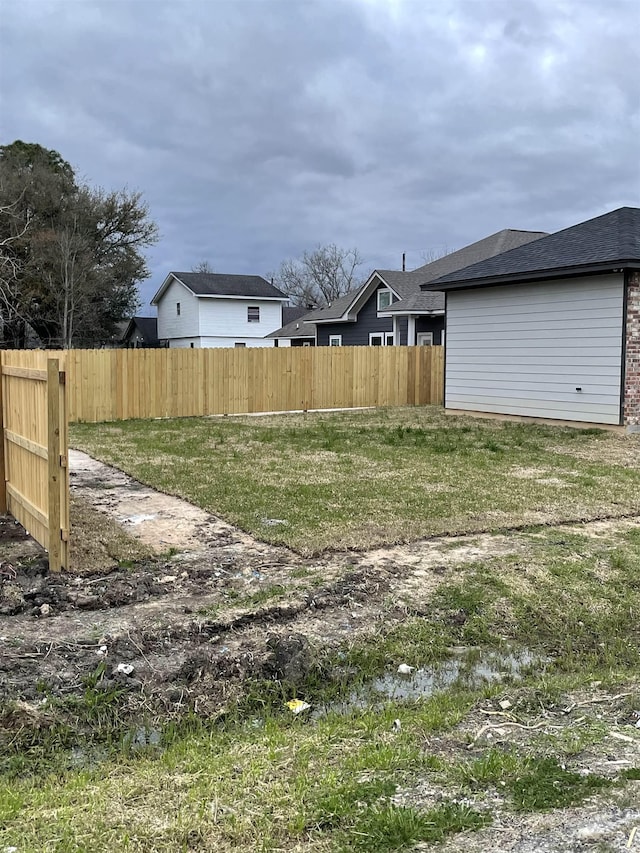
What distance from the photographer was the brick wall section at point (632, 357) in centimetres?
1341

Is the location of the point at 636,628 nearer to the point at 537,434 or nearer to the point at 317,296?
the point at 537,434

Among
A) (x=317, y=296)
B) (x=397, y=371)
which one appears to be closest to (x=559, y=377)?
(x=397, y=371)

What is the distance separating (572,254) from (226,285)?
27.8 metres

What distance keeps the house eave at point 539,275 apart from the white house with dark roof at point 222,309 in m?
23.0

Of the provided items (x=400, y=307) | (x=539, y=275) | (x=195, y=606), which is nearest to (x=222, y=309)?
(x=400, y=307)

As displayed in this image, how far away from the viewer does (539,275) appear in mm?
14836

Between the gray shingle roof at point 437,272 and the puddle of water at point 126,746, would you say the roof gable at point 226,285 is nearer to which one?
the gray shingle roof at point 437,272

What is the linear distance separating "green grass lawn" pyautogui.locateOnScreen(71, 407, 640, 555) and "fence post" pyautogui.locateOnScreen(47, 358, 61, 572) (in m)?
1.77

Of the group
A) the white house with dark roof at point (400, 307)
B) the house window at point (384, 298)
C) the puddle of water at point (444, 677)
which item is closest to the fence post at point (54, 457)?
the puddle of water at point (444, 677)

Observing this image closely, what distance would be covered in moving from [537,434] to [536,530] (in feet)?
24.6

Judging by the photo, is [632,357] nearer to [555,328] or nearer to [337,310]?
[555,328]

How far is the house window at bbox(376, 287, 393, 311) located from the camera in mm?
29406

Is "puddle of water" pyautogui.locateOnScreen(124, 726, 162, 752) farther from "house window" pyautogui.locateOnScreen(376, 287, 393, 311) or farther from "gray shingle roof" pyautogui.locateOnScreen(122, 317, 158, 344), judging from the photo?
"gray shingle roof" pyautogui.locateOnScreen(122, 317, 158, 344)

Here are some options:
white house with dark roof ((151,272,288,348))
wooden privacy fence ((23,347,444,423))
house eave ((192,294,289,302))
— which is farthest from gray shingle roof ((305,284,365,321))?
wooden privacy fence ((23,347,444,423))
